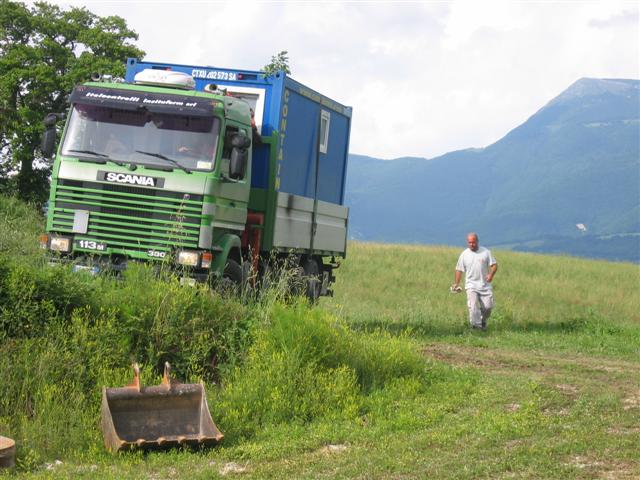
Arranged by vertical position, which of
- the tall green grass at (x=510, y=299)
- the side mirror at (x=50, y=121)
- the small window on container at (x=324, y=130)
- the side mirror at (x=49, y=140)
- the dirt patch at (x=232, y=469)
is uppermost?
the small window on container at (x=324, y=130)

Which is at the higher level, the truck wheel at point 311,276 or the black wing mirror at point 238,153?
the black wing mirror at point 238,153

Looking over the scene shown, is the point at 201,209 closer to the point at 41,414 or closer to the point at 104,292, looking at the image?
the point at 104,292

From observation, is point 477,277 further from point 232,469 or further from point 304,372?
point 232,469

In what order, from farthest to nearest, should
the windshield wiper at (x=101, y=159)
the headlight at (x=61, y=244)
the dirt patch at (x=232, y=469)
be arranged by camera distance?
the headlight at (x=61, y=244) < the windshield wiper at (x=101, y=159) < the dirt patch at (x=232, y=469)

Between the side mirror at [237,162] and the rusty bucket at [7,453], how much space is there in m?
6.72

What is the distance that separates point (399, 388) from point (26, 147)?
29.8 metres

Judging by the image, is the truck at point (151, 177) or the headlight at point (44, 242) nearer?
the truck at point (151, 177)

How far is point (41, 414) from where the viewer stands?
9.17 meters

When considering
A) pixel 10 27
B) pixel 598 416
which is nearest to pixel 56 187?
pixel 598 416

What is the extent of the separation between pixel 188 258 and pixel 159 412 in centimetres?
445

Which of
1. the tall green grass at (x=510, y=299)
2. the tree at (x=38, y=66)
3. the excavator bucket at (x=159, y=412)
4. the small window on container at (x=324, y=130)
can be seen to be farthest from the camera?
the tree at (x=38, y=66)

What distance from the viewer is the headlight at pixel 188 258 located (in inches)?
543

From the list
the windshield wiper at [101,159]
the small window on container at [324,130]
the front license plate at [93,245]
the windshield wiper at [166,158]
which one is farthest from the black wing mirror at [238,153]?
the small window on container at [324,130]

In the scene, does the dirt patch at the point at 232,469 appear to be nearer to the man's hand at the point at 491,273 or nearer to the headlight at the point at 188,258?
the headlight at the point at 188,258
